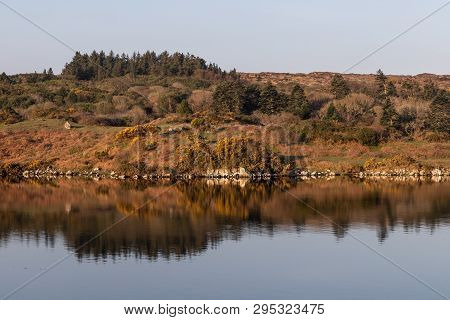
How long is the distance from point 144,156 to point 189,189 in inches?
A: 554

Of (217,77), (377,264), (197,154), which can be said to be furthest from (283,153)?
(217,77)

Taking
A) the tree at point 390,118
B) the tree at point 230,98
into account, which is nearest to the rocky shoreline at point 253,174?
the tree at point 390,118

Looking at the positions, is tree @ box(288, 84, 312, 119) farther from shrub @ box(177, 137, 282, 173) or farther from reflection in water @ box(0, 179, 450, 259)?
reflection in water @ box(0, 179, 450, 259)

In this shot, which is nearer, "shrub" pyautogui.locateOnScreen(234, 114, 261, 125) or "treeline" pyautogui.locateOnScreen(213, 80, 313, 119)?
"shrub" pyautogui.locateOnScreen(234, 114, 261, 125)

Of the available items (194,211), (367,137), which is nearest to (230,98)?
(367,137)

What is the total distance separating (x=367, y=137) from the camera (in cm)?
7138

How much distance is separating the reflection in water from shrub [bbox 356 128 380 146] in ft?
53.3

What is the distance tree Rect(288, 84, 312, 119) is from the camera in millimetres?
89562

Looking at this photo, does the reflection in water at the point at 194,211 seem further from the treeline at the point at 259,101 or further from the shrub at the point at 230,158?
the treeline at the point at 259,101

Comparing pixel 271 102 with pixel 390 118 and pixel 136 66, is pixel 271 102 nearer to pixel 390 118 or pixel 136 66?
pixel 390 118

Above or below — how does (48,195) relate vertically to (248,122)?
below

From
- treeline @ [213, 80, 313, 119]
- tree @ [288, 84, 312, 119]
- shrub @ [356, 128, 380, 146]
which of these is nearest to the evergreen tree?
treeline @ [213, 80, 313, 119]

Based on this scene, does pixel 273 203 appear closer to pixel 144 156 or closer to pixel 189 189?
pixel 189 189

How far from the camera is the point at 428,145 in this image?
70250 mm
